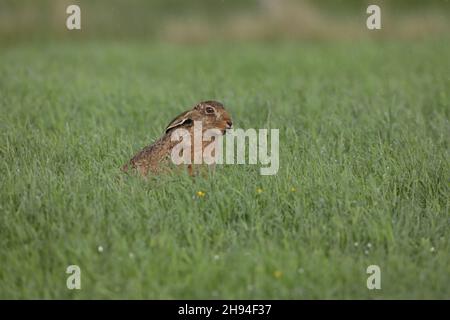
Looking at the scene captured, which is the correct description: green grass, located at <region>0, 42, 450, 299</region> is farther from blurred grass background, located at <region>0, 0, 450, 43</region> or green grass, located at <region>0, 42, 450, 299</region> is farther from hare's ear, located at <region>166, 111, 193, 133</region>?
blurred grass background, located at <region>0, 0, 450, 43</region>

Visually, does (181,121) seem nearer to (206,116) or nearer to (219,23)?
(206,116)

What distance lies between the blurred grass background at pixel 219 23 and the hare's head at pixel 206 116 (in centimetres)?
1045

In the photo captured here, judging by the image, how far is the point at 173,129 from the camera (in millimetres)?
6621

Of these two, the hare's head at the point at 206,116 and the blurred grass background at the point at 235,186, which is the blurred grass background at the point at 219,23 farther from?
the hare's head at the point at 206,116

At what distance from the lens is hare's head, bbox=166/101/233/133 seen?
6.63m

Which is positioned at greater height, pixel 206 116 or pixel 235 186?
pixel 206 116

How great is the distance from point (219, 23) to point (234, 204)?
12.3 metres

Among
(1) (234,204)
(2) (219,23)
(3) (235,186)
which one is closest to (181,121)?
(3) (235,186)

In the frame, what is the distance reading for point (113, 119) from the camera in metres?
9.23

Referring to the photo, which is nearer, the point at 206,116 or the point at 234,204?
the point at 234,204

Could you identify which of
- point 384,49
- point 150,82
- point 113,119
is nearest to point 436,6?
point 384,49

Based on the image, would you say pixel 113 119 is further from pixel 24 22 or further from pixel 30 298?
pixel 24 22

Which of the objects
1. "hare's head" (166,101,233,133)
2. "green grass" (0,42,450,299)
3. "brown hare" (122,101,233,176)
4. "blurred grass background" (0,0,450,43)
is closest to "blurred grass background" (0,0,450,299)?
"green grass" (0,42,450,299)

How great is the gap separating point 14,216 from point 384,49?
10.2 metres
